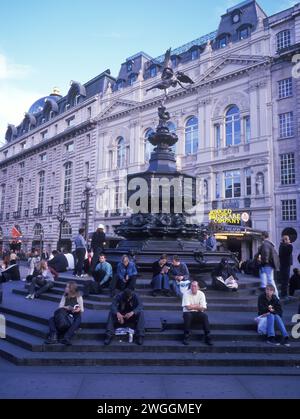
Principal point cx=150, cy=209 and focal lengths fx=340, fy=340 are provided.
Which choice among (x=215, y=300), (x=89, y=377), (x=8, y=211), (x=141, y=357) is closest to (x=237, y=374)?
(x=141, y=357)

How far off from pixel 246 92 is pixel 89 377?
30.8m

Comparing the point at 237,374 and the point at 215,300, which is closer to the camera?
the point at 237,374

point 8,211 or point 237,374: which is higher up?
point 8,211

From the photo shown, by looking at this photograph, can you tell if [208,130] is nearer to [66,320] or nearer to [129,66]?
[129,66]

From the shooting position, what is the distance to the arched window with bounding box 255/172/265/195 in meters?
29.0

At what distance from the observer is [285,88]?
29141 millimetres

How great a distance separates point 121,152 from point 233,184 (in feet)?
54.7

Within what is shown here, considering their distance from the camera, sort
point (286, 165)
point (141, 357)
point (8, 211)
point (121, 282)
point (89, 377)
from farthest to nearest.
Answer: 1. point (8, 211)
2. point (286, 165)
3. point (121, 282)
4. point (141, 357)
5. point (89, 377)

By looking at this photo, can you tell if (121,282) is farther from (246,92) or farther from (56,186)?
(56,186)

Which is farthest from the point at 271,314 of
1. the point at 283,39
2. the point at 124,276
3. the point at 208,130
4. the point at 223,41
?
the point at 223,41

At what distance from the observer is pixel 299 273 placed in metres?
12.8

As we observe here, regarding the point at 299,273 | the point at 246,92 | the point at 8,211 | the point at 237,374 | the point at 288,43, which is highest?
the point at 288,43

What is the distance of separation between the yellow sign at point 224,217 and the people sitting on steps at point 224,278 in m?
20.3
